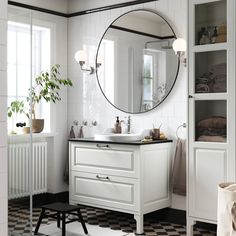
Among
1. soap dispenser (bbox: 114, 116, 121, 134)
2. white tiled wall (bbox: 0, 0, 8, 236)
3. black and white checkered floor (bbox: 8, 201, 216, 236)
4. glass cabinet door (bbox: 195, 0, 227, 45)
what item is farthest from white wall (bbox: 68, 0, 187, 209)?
white tiled wall (bbox: 0, 0, 8, 236)

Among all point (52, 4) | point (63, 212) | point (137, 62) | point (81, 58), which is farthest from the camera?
point (52, 4)

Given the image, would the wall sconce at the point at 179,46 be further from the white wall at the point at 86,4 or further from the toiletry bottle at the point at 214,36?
the white wall at the point at 86,4

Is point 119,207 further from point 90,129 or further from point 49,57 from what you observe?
point 49,57

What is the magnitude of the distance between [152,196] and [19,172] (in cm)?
129

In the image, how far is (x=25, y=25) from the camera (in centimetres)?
346

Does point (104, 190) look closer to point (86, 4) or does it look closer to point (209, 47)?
point (209, 47)

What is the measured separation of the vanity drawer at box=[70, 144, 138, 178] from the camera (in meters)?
3.82

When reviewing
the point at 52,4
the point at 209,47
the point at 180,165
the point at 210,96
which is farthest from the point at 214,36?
the point at 52,4

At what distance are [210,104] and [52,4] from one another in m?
2.53

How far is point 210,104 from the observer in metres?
3.48

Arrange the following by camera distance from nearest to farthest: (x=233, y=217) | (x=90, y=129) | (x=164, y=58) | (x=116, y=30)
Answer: (x=233, y=217), (x=164, y=58), (x=116, y=30), (x=90, y=129)

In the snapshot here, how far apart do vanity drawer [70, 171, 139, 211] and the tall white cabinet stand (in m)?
0.56

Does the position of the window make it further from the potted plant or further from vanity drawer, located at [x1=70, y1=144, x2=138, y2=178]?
vanity drawer, located at [x1=70, y1=144, x2=138, y2=178]

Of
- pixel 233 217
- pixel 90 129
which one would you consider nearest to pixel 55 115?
pixel 90 129
